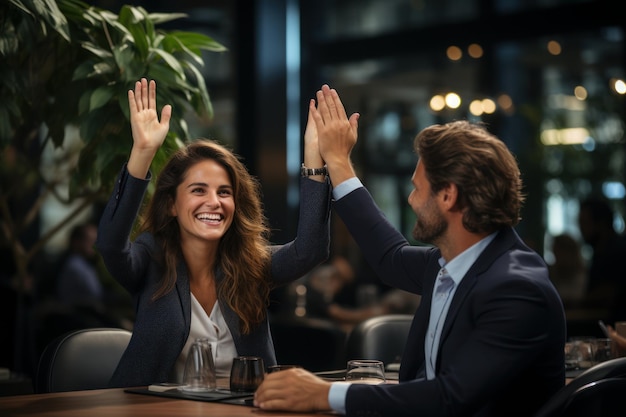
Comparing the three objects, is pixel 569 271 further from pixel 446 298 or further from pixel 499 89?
pixel 446 298

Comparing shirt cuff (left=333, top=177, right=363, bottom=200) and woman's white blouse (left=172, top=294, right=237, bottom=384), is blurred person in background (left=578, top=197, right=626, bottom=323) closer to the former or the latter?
woman's white blouse (left=172, top=294, right=237, bottom=384)

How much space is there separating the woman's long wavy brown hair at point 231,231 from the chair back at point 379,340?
69 cm

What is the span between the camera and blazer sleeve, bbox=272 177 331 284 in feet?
10.2

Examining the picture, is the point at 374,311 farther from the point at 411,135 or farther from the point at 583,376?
the point at 583,376

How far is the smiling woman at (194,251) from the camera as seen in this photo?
299 cm

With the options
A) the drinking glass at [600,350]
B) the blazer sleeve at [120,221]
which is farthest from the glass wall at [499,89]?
Answer: the blazer sleeve at [120,221]

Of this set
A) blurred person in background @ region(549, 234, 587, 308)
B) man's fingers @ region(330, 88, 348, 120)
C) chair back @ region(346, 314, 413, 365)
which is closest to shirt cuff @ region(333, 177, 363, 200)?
man's fingers @ region(330, 88, 348, 120)

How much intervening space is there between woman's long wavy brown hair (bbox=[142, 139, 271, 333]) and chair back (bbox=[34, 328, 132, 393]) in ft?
1.11

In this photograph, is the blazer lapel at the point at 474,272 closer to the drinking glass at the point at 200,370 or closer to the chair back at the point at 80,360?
the drinking glass at the point at 200,370

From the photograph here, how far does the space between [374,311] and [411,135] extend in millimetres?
1519

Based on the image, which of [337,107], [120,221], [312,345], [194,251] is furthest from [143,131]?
[312,345]

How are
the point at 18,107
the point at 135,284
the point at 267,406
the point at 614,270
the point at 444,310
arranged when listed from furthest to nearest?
the point at 614,270, the point at 18,107, the point at 135,284, the point at 444,310, the point at 267,406

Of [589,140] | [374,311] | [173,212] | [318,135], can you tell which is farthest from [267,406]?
[589,140]

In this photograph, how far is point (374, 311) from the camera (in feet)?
23.4
